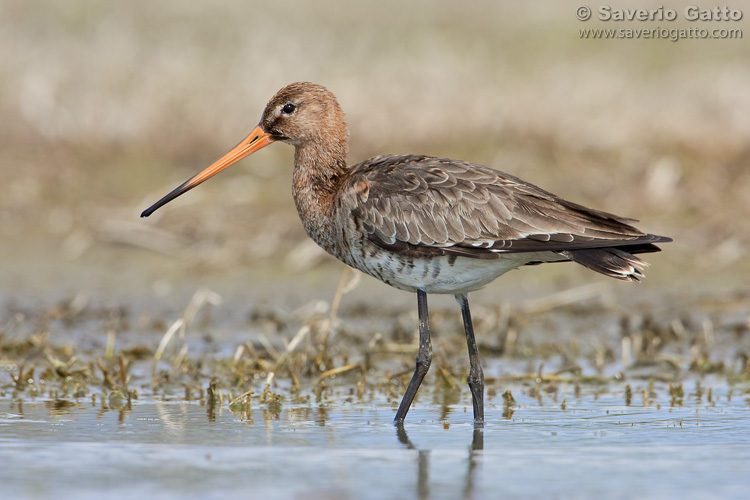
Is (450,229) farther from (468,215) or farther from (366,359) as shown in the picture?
(366,359)

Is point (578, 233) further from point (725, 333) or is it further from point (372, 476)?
point (725, 333)

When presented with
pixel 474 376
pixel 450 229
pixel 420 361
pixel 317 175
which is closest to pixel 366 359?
pixel 420 361

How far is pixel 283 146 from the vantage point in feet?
45.0

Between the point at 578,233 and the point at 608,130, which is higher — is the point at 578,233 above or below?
below

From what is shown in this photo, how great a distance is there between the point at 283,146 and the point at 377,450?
329 inches

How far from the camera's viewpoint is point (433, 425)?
6.42m

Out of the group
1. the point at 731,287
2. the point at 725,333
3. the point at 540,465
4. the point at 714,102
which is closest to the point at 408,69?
the point at 714,102

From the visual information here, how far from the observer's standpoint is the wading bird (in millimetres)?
6332

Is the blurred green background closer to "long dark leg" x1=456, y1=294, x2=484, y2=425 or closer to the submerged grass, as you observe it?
the submerged grass

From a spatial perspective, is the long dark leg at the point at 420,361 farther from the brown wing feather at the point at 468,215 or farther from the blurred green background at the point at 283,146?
the blurred green background at the point at 283,146

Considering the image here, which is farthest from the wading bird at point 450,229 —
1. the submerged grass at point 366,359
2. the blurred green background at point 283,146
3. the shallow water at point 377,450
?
the blurred green background at point 283,146

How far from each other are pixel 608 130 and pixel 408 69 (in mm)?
2814

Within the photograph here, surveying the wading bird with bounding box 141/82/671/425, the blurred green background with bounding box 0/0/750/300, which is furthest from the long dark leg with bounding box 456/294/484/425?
the blurred green background with bounding box 0/0/750/300

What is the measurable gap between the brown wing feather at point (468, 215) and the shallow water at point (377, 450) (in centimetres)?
97
